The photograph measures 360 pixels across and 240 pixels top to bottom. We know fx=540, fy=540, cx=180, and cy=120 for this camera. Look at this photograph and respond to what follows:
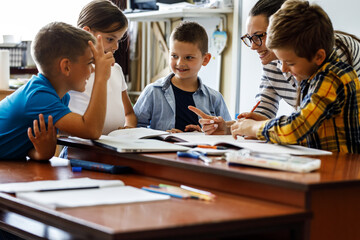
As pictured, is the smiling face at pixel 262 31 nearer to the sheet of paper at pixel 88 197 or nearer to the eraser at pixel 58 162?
the eraser at pixel 58 162

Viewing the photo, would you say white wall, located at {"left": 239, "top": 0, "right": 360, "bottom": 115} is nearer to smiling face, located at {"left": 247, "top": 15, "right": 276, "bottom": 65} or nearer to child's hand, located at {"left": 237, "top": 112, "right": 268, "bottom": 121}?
smiling face, located at {"left": 247, "top": 15, "right": 276, "bottom": 65}

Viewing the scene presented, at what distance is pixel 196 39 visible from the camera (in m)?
2.39

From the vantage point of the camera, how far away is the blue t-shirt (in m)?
1.58

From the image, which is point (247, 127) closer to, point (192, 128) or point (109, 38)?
point (192, 128)

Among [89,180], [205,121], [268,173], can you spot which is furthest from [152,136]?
[268,173]

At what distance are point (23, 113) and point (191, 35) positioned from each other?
996 mm

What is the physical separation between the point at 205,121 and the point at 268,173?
765 millimetres

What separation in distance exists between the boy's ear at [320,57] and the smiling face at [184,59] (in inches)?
36.3

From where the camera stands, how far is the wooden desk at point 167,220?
84cm

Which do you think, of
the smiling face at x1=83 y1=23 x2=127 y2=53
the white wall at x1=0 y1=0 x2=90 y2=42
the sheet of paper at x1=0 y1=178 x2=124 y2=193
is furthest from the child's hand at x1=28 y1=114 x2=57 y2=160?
the white wall at x1=0 y1=0 x2=90 y2=42

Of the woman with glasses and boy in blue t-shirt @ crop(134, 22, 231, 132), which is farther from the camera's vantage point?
boy in blue t-shirt @ crop(134, 22, 231, 132)

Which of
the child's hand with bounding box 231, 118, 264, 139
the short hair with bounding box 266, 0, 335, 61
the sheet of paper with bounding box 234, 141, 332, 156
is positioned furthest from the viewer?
the child's hand with bounding box 231, 118, 264, 139

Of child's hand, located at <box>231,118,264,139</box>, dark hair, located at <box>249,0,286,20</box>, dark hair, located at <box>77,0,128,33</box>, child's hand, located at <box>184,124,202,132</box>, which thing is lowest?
child's hand, located at <box>184,124,202,132</box>

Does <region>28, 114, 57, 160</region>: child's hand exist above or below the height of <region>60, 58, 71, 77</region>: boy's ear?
below
